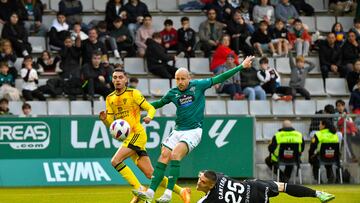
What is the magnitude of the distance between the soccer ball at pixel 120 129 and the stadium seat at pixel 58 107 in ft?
30.7

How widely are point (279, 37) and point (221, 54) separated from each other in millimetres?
2336

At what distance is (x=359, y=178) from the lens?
907 inches

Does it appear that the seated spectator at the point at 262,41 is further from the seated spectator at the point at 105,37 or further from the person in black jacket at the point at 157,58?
the seated spectator at the point at 105,37

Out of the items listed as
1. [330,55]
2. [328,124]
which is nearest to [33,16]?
[330,55]

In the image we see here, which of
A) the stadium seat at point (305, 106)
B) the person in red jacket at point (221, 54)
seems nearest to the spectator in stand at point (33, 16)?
the person in red jacket at point (221, 54)

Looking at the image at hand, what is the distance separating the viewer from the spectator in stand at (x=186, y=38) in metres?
26.9

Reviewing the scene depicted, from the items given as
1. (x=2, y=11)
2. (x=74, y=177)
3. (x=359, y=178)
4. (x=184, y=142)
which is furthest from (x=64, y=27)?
(x=184, y=142)

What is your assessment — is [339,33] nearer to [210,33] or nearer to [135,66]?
[210,33]

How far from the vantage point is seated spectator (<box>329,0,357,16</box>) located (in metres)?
29.9

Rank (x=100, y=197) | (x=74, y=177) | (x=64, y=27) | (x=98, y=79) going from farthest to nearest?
(x=64, y=27)
(x=98, y=79)
(x=74, y=177)
(x=100, y=197)

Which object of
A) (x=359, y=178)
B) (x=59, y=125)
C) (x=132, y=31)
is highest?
(x=132, y=31)

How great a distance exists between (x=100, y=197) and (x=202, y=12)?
38.8ft

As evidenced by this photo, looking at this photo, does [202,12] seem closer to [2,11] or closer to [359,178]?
[2,11]

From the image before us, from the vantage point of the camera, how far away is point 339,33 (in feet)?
92.8
